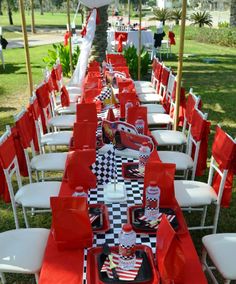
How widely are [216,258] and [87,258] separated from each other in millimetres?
1084

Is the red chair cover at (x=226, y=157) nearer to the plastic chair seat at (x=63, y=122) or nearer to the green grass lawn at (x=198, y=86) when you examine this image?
the green grass lawn at (x=198, y=86)

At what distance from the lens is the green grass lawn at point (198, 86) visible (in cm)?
450

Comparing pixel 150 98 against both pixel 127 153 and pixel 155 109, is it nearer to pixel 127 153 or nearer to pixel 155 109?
pixel 155 109

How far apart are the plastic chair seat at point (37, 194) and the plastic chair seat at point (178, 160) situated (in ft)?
4.73

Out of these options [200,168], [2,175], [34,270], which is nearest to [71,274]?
[34,270]

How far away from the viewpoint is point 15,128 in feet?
13.6

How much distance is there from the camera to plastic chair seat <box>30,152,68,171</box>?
456cm

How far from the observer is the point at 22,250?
2936 mm

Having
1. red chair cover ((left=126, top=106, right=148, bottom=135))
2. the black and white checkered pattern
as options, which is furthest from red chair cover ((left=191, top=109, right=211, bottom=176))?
the black and white checkered pattern

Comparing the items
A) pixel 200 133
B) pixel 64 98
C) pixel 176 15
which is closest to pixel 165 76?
pixel 64 98

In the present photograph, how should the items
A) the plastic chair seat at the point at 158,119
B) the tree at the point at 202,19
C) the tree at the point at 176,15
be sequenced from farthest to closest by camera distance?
1. the tree at the point at 176,15
2. the tree at the point at 202,19
3. the plastic chair seat at the point at 158,119

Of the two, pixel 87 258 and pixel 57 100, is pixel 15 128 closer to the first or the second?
pixel 87 258

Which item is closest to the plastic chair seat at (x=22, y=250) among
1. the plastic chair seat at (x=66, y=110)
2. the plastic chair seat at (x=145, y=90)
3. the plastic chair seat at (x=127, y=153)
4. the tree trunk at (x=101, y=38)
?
the plastic chair seat at (x=127, y=153)

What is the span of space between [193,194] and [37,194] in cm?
159
